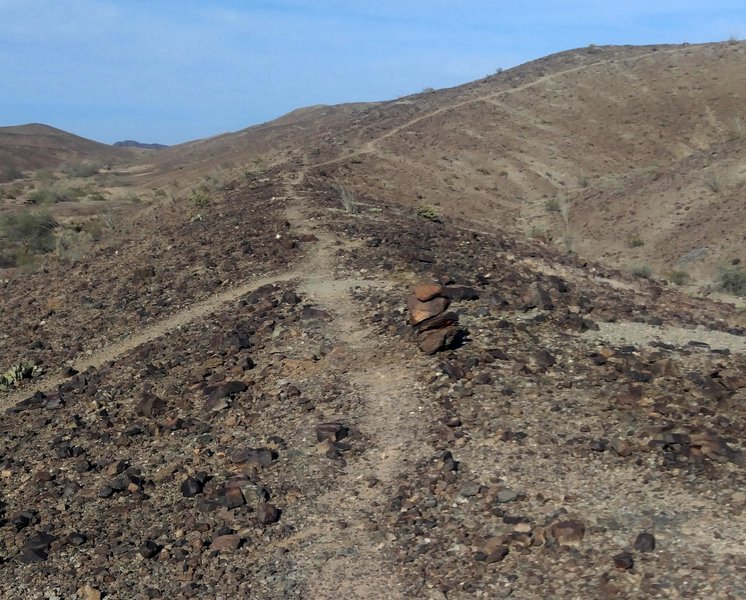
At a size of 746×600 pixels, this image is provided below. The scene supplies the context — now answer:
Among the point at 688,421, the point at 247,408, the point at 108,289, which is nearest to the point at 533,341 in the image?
the point at 688,421

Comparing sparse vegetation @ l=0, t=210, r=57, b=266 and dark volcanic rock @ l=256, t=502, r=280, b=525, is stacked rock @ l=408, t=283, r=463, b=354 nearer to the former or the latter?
dark volcanic rock @ l=256, t=502, r=280, b=525

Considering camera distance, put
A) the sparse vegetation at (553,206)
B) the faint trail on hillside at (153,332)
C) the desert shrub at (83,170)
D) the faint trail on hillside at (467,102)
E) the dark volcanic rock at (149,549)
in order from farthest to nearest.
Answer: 1. the desert shrub at (83,170)
2. the faint trail on hillside at (467,102)
3. the sparse vegetation at (553,206)
4. the faint trail on hillside at (153,332)
5. the dark volcanic rock at (149,549)

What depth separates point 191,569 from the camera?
→ 645cm

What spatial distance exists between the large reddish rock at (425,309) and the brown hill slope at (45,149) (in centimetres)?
5800

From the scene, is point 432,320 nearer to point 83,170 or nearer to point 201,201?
point 201,201

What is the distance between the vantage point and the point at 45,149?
81312 millimetres

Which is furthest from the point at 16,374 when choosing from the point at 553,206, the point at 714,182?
the point at 714,182

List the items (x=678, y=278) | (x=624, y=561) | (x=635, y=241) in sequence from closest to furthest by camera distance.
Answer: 1. (x=624, y=561)
2. (x=678, y=278)
3. (x=635, y=241)

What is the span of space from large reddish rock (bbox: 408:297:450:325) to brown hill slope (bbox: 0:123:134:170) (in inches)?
2283

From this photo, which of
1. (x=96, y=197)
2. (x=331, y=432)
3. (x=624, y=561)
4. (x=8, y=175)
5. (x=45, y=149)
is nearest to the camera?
(x=624, y=561)

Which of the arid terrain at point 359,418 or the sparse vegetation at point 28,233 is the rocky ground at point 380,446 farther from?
the sparse vegetation at point 28,233

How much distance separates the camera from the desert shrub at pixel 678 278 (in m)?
18.5

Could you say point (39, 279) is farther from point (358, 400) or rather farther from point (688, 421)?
point (688, 421)

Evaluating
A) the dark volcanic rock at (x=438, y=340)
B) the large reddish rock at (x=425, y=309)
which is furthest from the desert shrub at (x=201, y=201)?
the dark volcanic rock at (x=438, y=340)
